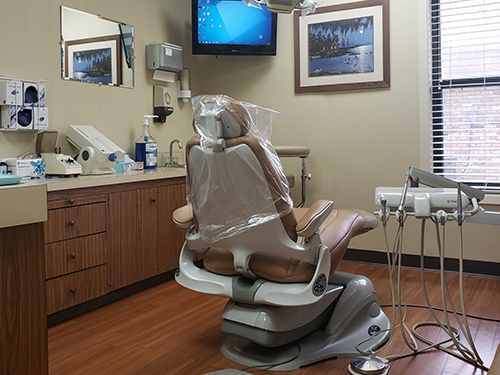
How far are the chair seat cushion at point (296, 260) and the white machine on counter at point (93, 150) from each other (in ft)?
3.77

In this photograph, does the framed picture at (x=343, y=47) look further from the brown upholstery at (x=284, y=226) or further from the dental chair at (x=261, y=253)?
the dental chair at (x=261, y=253)

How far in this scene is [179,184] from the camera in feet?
11.4

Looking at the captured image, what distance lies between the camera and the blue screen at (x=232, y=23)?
403 cm

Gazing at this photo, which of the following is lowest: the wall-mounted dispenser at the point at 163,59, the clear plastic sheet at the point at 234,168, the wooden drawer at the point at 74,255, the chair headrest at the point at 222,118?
the wooden drawer at the point at 74,255

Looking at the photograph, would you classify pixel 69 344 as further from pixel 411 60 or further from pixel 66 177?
pixel 411 60

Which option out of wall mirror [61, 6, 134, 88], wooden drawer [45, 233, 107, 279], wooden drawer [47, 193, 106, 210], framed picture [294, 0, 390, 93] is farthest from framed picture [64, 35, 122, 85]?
framed picture [294, 0, 390, 93]

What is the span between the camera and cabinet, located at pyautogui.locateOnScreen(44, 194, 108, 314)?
8.37ft

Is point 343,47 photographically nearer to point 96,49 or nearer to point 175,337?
point 96,49

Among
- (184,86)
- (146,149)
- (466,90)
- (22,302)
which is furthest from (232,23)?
(22,302)

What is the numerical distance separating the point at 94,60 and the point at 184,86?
973mm

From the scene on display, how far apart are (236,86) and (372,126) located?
1351 millimetres

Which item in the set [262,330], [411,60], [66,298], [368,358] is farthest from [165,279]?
[411,60]

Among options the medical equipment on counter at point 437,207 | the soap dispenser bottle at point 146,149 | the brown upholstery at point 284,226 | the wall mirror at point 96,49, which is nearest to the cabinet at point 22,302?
the brown upholstery at point 284,226

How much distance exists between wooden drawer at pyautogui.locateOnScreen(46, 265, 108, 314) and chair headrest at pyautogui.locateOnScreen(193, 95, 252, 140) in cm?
129
